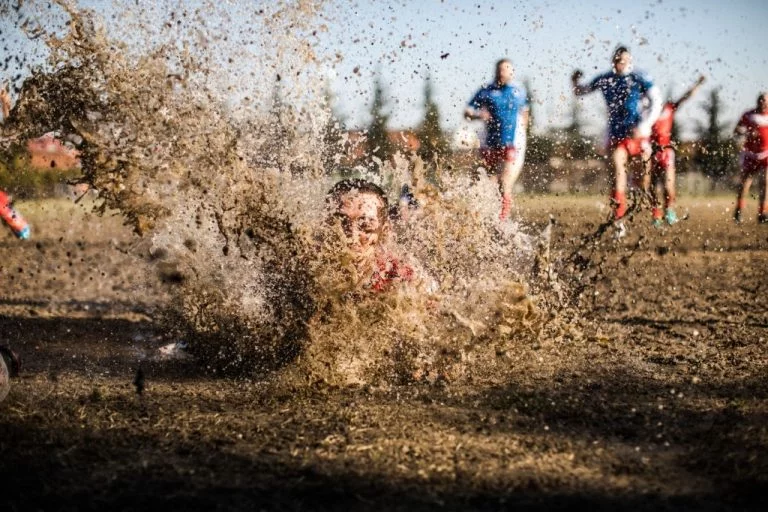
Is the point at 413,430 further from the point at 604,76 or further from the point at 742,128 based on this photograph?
the point at 742,128

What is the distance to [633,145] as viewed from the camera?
872 centimetres

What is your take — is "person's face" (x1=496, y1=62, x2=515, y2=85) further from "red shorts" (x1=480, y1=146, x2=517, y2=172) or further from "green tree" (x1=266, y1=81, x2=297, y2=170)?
"green tree" (x1=266, y1=81, x2=297, y2=170)

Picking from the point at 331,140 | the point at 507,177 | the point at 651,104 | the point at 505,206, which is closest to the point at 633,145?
the point at 651,104

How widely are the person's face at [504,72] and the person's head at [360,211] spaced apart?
393 centimetres

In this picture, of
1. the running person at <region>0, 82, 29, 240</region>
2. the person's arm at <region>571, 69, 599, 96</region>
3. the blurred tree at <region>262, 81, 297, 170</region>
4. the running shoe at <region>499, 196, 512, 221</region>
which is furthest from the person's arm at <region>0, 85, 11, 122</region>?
the person's arm at <region>571, 69, 599, 96</region>

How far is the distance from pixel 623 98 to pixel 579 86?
94 centimetres

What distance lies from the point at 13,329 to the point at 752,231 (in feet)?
35.2

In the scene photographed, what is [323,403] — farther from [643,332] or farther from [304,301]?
[643,332]

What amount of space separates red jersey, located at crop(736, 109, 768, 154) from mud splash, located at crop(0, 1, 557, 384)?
307 inches

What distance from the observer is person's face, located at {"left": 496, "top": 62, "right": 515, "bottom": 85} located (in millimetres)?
8500

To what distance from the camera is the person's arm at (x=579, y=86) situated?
772 centimetres

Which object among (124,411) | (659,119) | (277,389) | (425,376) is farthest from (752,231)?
(124,411)

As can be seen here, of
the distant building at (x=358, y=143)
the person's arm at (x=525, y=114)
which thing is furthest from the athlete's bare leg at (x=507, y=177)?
the distant building at (x=358, y=143)

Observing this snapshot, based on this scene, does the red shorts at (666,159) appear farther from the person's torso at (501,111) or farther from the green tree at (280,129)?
the green tree at (280,129)
